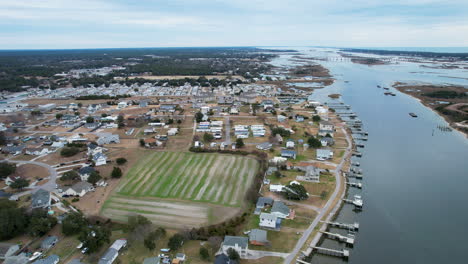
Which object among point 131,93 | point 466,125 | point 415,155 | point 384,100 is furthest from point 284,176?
point 131,93

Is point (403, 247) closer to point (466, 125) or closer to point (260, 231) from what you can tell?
point (260, 231)

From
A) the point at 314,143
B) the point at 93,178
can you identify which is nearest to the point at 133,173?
the point at 93,178

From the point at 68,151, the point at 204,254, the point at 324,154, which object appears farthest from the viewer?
the point at 68,151

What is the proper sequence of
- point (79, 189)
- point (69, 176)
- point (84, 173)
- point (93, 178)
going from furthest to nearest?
point (84, 173), point (69, 176), point (93, 178), point (79, 189)

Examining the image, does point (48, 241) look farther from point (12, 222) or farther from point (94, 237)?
point (94, 237)

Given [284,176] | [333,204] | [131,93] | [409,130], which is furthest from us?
[131,93]

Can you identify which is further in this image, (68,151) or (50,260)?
(68,151)

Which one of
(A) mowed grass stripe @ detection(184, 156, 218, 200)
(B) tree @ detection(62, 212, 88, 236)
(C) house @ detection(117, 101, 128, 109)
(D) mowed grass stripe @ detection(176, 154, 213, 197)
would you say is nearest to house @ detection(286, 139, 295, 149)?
(A) mowed grass stripe @ detection(184, 156, 218, 200)
